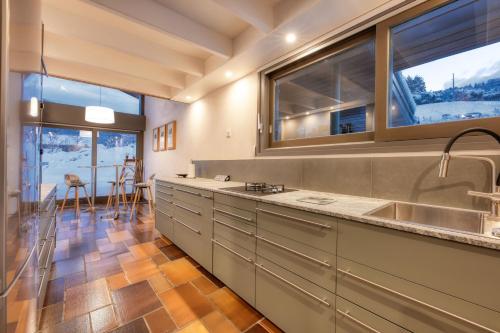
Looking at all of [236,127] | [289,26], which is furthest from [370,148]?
[236,127]

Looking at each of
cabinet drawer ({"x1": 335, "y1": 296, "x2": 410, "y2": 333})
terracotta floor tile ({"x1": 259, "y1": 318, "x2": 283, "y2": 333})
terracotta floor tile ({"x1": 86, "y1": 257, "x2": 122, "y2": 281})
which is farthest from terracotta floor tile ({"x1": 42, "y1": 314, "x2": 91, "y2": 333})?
cabinet drawer ({"x1": 335, "y1": 296, "x2": 410, "y2": 333})

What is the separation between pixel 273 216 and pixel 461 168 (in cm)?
108

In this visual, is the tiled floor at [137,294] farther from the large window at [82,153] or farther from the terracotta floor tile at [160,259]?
the large window at [82,153]

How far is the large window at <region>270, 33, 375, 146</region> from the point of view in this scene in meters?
1.72

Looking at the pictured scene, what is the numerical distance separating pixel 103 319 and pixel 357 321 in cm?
164

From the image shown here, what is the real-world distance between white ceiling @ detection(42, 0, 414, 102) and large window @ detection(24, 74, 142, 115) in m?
2.72

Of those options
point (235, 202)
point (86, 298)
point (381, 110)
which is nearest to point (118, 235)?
point (86, 298)

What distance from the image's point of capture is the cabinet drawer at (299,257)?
3.48 ft

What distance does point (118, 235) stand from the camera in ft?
10.2

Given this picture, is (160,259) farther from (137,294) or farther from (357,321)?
(357,321)

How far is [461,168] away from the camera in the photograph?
1.13 meters

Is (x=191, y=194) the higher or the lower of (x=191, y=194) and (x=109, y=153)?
the lower

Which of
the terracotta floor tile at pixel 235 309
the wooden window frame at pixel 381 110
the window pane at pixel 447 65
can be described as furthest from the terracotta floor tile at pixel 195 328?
the window pane at pixel 447 65

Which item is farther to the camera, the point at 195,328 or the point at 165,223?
the point at 165,223
